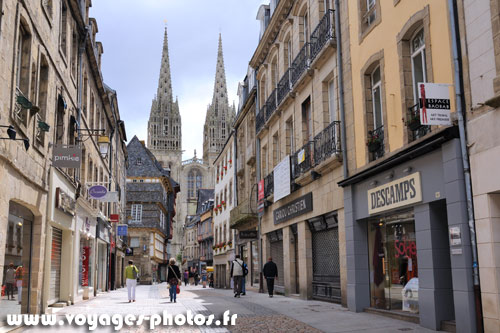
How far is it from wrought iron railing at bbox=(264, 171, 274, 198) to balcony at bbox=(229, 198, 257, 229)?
2749 millimetres

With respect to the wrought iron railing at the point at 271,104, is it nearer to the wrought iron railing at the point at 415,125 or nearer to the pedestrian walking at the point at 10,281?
the wrought iron railing at the point at 415,125

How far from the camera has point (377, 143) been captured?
12.7 m

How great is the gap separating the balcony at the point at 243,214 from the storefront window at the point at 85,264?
25.9 ft

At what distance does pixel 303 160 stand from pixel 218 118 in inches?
5593

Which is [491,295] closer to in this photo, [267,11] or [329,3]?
[329,3]

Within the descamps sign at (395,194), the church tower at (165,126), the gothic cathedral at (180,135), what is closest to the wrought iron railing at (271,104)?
the descamps sign at (395,194)

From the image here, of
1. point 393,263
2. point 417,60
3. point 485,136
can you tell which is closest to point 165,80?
point 393,263

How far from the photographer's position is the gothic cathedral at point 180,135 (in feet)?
487

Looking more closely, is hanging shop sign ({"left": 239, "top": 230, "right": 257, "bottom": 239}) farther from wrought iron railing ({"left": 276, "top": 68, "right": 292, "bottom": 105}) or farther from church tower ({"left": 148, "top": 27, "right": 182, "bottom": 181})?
church tower ({"left": 148, "top": 27, "right": 182, "bottom": 181})

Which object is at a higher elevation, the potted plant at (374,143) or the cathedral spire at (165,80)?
the cathedral spire at (165,80)

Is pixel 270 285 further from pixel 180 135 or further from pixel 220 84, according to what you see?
pixel 220 84

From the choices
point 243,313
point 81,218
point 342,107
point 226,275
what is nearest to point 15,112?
point 243,313

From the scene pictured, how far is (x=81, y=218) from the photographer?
66.4ft

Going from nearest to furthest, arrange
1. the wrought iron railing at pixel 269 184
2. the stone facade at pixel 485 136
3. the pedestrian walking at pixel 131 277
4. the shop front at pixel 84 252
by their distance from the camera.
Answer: the stone facade at pixel 485 136
the shop front at pixel 84 252
the pedestrian walking at pixel 131 277
the wrought iron railing at pixel 269 184
